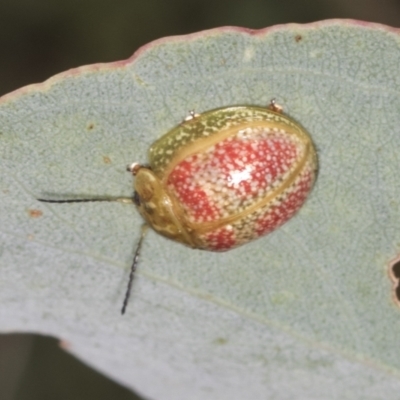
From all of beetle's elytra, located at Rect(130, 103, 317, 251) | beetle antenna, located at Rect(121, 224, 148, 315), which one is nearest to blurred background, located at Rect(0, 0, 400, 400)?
beetle's elytra, located at Rect(130, 103, 317, 251)

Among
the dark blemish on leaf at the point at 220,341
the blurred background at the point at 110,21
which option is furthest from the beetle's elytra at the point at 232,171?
the blurred background at the point at 110,21

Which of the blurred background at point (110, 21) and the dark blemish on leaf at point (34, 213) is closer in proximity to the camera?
the dark blemish on leaf at point (34, 213)

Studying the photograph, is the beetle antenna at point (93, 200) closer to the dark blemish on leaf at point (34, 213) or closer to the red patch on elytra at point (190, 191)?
the dark blemish on leaf at point (34, 213)

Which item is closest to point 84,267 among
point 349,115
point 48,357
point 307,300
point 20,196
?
point 20,196

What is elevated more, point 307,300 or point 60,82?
point 60,82

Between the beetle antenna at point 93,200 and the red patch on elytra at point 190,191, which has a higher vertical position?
the red patch on elytra at point 190,191

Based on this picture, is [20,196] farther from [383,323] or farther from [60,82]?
[383,323]

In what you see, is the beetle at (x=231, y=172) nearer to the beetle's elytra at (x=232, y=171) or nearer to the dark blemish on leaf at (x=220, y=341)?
the beetle's elytra at (x=232, y=171)

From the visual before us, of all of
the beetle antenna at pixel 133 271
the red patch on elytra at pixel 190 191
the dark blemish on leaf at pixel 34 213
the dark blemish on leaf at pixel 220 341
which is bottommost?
the dark blemish on leaf at pixel 220 341
